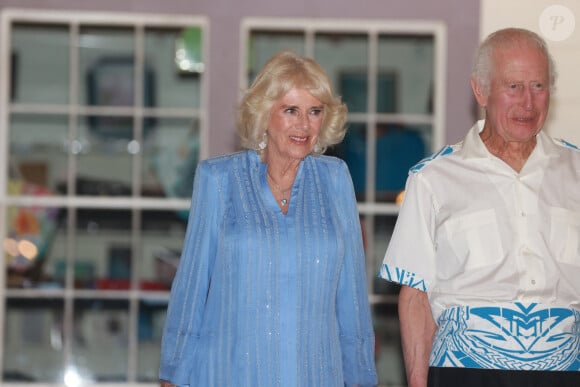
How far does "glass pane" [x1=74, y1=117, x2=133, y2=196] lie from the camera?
7043 millimetres

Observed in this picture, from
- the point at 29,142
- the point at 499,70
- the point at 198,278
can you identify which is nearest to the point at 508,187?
the point at 499,70

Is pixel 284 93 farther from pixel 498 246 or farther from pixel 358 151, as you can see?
pixel 358 151

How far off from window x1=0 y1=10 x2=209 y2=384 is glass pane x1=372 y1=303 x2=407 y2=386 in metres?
1.20

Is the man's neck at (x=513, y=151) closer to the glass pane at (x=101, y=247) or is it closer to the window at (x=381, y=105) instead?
the window at (x=381, y=105)

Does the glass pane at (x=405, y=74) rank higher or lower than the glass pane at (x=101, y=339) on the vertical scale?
higher

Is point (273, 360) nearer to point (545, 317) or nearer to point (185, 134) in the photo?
point (545, 317)

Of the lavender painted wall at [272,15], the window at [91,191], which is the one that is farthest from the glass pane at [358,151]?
the window at [91,191]

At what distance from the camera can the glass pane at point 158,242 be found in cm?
704

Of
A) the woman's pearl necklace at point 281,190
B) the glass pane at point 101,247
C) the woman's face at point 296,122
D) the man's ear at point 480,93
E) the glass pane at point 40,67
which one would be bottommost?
the glass pane at point 101,247

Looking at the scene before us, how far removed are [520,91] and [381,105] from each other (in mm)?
3211

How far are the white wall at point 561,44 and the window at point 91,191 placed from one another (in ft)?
5.90

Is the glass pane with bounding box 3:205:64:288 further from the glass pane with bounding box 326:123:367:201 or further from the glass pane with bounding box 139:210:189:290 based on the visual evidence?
the glass pane with bounding box 326:123:367:201

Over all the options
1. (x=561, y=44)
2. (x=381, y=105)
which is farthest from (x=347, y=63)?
(x=561, y=44)

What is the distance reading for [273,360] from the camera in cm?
402
